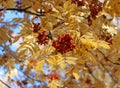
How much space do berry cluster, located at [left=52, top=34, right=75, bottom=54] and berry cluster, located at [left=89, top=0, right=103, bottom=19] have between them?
41 centimetres

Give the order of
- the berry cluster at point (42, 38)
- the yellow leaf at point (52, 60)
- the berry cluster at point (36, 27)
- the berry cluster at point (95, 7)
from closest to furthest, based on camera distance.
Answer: the yellow leaf at point (52, 60) < the berry cluster at point (42, 38) < the berry cluster at point (36, 27) < the berry cluster at point (95, 7)

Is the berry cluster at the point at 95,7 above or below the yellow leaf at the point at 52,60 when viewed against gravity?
above

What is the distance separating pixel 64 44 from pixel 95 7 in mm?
457

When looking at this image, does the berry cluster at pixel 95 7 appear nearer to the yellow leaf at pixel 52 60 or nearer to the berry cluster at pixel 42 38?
the berry cluster at pixel 42 38

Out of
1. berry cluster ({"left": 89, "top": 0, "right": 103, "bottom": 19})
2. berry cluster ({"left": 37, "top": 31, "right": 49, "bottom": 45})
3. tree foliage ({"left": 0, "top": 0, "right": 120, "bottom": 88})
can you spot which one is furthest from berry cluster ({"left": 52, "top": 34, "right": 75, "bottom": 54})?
berry cluster ({"left": 89, "top": 0, "right": 103, "bottom": 19})

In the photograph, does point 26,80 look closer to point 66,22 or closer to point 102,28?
point 102,28

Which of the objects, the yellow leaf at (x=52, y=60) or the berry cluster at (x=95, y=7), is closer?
the yellow leaf at (x=52, y=60)

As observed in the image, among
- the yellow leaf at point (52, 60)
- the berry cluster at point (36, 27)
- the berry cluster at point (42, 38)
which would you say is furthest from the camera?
the berry cluster at point (36, 27)

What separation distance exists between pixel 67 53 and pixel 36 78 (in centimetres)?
169

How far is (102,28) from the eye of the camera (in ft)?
8.27

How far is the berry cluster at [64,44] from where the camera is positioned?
1.85m

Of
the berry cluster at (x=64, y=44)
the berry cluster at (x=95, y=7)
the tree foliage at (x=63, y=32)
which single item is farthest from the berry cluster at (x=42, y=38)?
the berry cluster at (x=95, y=7)

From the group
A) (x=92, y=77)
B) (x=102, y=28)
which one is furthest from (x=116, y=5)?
(x=92, y=77)

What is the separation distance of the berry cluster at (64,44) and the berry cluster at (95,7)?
0.41m
